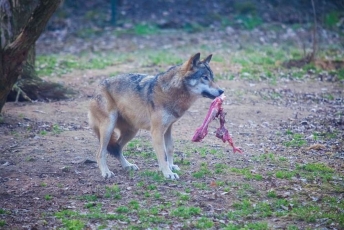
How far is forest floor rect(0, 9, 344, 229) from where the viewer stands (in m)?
6.45

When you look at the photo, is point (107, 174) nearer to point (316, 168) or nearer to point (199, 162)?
point (199, 162)

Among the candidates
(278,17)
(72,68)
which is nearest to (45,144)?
(72,68)

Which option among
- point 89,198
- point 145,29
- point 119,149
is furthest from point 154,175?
point 145,29

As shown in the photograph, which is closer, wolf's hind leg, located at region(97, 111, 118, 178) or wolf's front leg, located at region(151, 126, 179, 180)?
wolf's front leg, located at region(151, 126, 179, 180)

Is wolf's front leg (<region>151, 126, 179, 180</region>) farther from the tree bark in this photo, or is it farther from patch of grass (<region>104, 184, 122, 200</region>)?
the tree bark

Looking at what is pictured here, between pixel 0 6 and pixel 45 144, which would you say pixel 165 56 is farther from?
pixel 45 144

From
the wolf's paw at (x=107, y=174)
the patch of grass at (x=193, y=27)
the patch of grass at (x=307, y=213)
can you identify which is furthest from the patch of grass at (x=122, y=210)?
the patch of grass at (x=193, y=27)

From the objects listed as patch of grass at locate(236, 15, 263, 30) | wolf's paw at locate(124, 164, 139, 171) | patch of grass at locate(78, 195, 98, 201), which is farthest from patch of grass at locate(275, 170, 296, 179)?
patch of grass at locate(236, 15, 263, 30)

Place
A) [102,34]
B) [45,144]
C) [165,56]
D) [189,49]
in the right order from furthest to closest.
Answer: [102,34] < [189,49] < [165,56] < [45,144]

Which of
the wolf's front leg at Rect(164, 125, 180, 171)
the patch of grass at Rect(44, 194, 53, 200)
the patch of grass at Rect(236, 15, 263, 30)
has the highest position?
the patch of grass at Rect(236, 15, 263, 30)

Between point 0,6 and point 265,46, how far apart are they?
9.18 meters

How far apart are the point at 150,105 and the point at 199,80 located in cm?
76

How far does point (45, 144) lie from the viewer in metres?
9.30

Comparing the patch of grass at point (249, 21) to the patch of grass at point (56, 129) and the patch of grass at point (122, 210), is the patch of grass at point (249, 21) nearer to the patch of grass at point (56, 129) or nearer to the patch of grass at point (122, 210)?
the patch of grass at point (56, 129)
